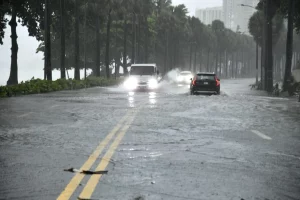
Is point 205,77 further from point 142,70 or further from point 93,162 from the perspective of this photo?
point 93,162

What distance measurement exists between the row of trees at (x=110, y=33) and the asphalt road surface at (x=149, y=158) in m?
30.1

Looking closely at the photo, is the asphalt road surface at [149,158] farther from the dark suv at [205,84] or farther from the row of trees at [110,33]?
the row of trees at [110,33]

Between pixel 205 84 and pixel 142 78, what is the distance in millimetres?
9066

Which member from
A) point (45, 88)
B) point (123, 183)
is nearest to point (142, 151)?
point (123, 183)

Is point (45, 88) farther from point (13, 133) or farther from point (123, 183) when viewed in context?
point (123, 183)

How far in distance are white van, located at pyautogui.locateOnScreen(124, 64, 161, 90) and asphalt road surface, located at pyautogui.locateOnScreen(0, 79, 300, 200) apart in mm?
26514

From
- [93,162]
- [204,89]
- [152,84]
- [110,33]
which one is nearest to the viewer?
[93,162]

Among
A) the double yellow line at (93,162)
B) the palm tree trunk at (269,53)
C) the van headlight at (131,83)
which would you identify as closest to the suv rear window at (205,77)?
the van headlight at (131,83)

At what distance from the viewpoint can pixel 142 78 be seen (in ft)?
147

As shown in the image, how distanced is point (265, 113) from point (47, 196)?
15207 millimetres

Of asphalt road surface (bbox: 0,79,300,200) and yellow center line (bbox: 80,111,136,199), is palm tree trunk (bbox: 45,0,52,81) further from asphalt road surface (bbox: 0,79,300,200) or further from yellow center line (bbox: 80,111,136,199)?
yellow center line (bbox: 80,111,136,199)

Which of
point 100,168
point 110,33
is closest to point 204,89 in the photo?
point 100,168

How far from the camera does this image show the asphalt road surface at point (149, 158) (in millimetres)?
7410

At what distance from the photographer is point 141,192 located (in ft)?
23.9
